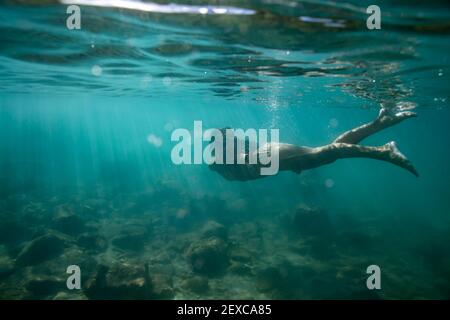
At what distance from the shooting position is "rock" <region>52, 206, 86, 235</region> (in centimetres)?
2141

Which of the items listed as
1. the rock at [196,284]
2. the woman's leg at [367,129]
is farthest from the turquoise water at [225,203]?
the woman's leg at [367,129]

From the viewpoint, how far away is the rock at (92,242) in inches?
739

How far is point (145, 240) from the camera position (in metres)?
20.9

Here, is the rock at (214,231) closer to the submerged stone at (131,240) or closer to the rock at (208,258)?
the rock at (208,258)

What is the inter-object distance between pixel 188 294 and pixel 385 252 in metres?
15.6

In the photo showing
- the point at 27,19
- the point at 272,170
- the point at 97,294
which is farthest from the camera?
the point at 272,170

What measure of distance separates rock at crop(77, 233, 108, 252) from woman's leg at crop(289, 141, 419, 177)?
1317 centimetres

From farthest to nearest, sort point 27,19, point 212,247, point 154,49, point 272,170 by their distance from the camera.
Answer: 1. point 212,247
2. point 154,49
3. point 272,170
4. point 27,19

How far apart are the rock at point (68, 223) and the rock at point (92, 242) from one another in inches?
85.9

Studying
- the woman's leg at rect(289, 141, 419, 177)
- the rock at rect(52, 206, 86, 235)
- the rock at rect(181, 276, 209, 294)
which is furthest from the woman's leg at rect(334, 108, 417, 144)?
the rock at rect(52, 206, 86, 235)

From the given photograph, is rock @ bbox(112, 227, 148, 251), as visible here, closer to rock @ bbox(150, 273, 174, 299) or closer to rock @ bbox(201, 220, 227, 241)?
rock @ bbox(201, 220, 227, 241)
